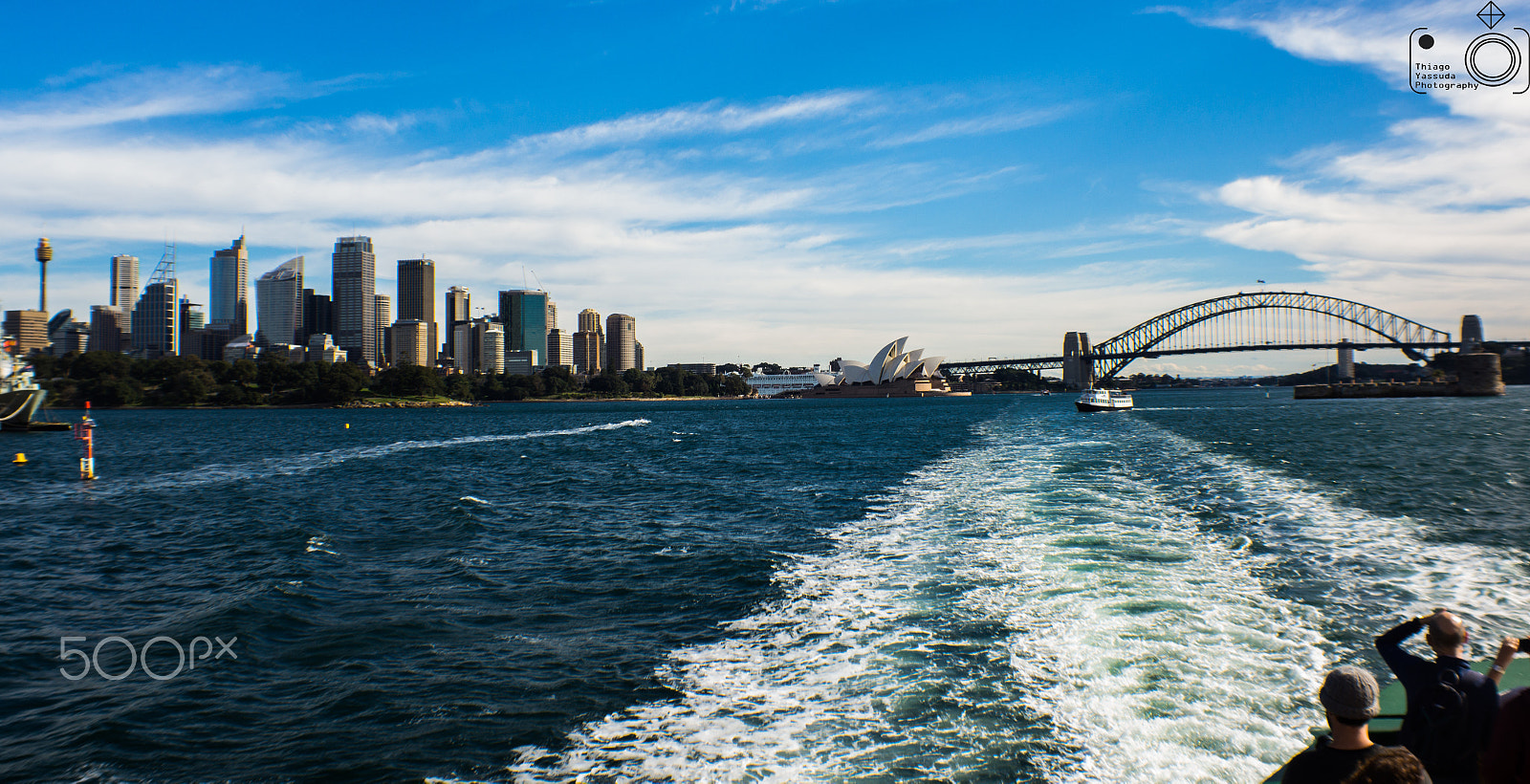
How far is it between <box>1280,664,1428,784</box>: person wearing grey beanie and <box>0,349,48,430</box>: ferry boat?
8389 centimetres

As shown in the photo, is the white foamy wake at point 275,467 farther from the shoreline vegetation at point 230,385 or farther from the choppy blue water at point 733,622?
the shoreline vegetation at point 230,385

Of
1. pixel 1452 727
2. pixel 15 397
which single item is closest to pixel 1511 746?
pixel 1452 727

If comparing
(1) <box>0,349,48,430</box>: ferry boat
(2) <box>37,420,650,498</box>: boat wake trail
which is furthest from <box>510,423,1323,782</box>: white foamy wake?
(1) <box>0,349,48,430</box>: ferry boat

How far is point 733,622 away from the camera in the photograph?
945 centimetres

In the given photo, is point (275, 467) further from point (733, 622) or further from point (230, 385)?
point (230, 385)

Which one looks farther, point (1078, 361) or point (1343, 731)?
point (1078, 361)

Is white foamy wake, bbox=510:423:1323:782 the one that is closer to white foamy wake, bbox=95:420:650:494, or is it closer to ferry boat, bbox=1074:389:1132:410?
white foamy wake, bbox=95:420:650:494

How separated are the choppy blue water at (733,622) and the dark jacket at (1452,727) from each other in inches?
60.0

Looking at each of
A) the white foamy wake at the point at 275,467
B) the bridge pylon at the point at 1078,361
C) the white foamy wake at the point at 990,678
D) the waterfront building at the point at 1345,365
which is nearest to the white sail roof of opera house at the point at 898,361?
the bridge pylon at the point at 1078,361

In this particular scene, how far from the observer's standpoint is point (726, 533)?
1548cm

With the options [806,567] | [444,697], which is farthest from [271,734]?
[806,567]

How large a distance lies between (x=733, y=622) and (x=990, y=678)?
3336mm

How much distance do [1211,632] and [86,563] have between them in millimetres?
18159

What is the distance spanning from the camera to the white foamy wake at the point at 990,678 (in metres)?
5.74
